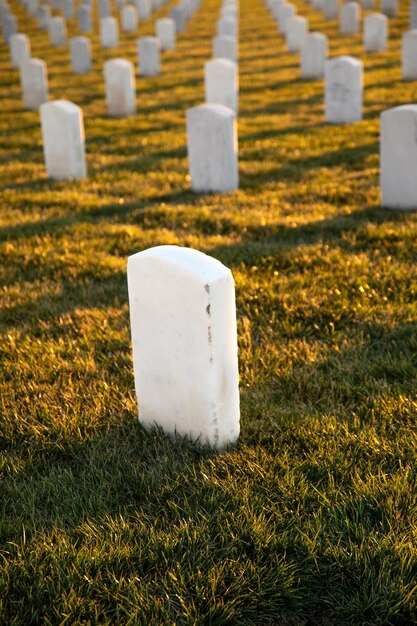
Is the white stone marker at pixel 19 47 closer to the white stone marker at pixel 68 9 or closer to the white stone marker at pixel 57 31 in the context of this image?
the white stone marker at pixel 57 31

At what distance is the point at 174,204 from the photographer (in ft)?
20.9

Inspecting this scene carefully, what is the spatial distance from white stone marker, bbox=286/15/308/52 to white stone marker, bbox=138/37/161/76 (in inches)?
134

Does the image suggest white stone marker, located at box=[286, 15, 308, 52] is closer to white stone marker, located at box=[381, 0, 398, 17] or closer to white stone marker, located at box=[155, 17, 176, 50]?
white stone marker, located at box=[155, 17, 176, 50]

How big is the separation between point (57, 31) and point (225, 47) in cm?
593

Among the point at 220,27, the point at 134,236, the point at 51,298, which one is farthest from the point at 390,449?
the point at 220,27

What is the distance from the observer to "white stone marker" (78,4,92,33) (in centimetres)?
2019

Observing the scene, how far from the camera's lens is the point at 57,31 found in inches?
723

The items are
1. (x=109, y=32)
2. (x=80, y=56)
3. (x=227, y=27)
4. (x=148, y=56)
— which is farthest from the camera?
(x=109, y=32)

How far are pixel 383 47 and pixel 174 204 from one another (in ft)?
36.4

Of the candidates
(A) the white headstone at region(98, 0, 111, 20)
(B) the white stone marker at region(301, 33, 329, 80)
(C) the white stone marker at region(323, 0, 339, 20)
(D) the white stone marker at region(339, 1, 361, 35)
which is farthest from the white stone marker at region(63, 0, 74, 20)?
(B) the white stone marker at region(301, 33, 329, 80)

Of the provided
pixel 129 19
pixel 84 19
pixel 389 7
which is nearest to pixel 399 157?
pixel 389 7

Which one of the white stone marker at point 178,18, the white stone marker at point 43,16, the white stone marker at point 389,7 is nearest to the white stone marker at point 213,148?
the white stone marker at point 178,18

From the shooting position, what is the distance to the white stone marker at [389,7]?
65.5 feet

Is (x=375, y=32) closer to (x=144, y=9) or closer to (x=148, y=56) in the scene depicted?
(x=148, y=56)
